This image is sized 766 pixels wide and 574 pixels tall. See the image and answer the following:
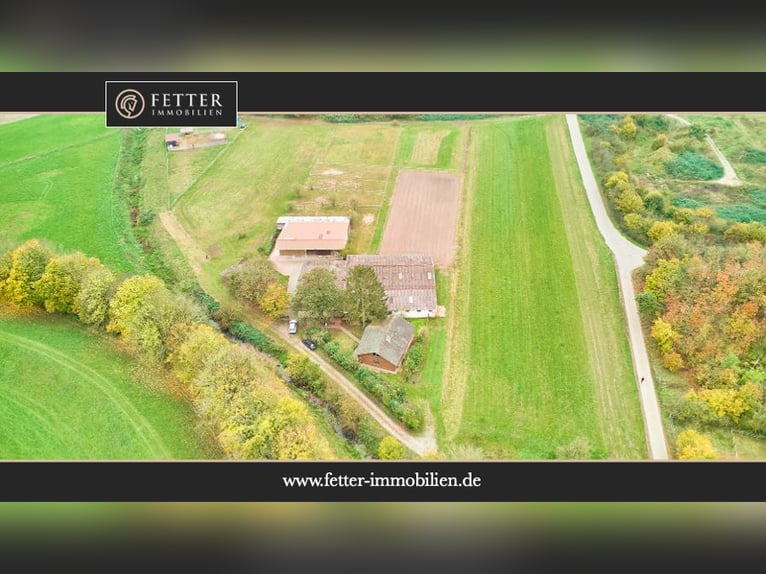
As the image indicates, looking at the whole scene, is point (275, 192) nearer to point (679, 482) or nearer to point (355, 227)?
point (355, 227)

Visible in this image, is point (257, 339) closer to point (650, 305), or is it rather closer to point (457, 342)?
point (457, 342)

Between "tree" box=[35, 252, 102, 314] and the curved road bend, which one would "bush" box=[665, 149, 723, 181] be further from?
"tree" box=[35, 252, 102, 314]

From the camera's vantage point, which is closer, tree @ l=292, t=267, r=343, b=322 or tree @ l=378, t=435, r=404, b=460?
tree @ l=378, t=435, r=404, b=460

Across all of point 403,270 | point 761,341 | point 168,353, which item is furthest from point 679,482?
point 168,353

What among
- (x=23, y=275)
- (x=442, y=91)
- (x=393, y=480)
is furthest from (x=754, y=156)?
(x=23, y=275)

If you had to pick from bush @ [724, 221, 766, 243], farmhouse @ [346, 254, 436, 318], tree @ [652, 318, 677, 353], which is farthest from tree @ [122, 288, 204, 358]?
bush @ [724, 221, 766, 243]
